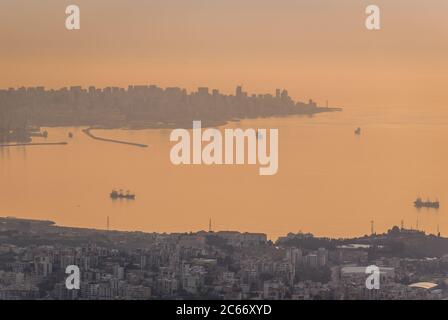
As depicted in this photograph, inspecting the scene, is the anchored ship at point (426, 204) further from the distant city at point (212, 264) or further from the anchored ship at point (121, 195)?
the anchored ship at point (121, 195)

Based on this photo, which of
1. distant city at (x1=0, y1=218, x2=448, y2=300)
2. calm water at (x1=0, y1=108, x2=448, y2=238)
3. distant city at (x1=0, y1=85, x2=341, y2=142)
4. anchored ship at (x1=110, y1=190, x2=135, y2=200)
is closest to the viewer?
distant city at (x1=0, y1=218, x2=448, y2=300)

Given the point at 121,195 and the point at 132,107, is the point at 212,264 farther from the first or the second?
the point at 132,107

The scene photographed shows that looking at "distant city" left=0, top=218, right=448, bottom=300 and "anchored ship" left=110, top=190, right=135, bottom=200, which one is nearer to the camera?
"distant city" left=0, top=218, right=448, bottom=300

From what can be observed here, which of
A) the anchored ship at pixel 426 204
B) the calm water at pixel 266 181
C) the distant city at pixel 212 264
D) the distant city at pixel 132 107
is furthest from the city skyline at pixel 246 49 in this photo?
the distant city at pixel 212 264

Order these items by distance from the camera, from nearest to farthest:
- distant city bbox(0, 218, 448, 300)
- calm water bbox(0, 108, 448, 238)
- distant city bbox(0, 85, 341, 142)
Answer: distant city bbox(0, 218, 448, 300), calm water bbox(0, 108, 448, 238), distant city bbox(0, 85, 341, 142)

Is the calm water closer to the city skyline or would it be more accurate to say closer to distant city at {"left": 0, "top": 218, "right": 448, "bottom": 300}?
distant city at {"left": 0, "top": 218, "right": 448, "bottom": 300}

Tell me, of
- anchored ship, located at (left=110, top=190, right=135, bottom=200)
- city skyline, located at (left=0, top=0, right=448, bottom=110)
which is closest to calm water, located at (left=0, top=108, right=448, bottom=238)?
anchored ship, located at (left=110, top=190, right=135, bottom=200)

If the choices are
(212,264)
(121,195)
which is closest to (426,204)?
(212,264)
